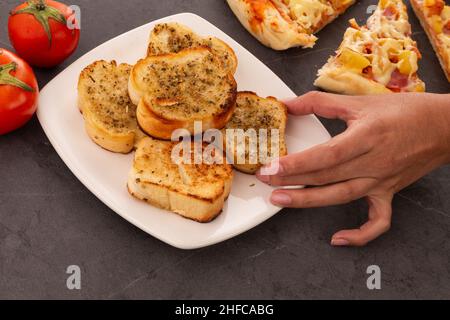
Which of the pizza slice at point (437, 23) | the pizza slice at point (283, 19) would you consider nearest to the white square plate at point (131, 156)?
the pizza slice at point (283, 19)

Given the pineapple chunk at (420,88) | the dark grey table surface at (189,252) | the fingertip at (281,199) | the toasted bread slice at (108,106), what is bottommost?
the dark grey table surface at (189,252)

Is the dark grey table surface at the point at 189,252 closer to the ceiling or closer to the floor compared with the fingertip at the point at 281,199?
closer to the floor

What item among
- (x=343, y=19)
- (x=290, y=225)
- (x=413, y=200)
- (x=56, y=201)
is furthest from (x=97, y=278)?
(x=343, y=19)

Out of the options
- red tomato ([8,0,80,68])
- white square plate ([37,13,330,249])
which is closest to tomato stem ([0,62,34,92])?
white square plate ([37,13,330,249])

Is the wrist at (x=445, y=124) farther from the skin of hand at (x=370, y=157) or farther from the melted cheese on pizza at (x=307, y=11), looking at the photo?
the melted cheese on pizza at (x=307, y=11)

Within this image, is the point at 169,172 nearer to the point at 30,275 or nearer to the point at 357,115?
the point at 30,275

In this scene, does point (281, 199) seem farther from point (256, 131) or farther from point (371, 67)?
point (371, 67)

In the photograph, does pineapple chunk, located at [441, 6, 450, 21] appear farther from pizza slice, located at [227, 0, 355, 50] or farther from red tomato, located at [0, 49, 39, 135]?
red tomato, located at [0, 49, 39, 135]

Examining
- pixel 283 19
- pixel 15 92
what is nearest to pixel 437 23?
pixel 283 19
